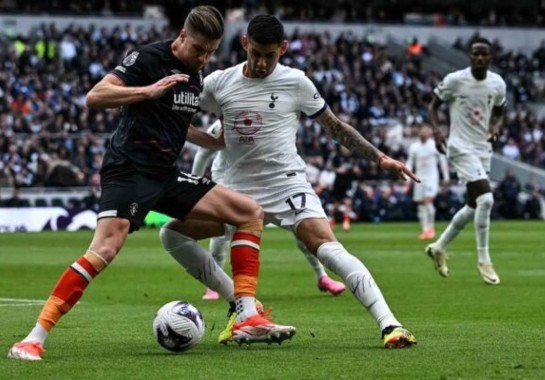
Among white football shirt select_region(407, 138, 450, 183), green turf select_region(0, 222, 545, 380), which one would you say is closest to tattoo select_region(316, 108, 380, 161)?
green turf select_region(0, 222, 545, 380)

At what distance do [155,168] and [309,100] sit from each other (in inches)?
55.5

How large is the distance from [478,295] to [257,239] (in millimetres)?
5579

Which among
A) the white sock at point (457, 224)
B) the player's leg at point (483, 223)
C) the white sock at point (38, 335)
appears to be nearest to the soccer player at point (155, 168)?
the white sock at point (38, 335)

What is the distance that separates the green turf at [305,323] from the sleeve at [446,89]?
2.32m

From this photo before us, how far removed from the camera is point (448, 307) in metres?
13.2

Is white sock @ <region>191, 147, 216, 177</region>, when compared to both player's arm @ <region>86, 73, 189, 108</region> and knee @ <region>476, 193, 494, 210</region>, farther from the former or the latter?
player's arm @ <region>86, 73, 189, 108</region>

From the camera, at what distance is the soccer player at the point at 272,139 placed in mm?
9883

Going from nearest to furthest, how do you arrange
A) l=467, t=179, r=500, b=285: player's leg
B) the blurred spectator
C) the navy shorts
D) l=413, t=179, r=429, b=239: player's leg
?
1. the navy shorts
2. l=467, t=179, r=500, b=285: player's leg
3. l=413, t=179, r=429, b=239: player's leg
4. the blurred spectator

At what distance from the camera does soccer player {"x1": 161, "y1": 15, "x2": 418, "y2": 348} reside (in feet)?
32.4

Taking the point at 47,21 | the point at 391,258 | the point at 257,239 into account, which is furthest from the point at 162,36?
the point at 257,239

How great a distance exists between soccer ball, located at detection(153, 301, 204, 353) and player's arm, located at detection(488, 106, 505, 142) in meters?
8.47

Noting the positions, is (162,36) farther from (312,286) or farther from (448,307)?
(448,307)

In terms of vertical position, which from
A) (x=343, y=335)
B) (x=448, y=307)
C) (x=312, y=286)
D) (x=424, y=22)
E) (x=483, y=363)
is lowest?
(x=424, y=22)

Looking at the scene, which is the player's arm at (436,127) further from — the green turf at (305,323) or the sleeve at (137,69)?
the sleeve at (137,69)
